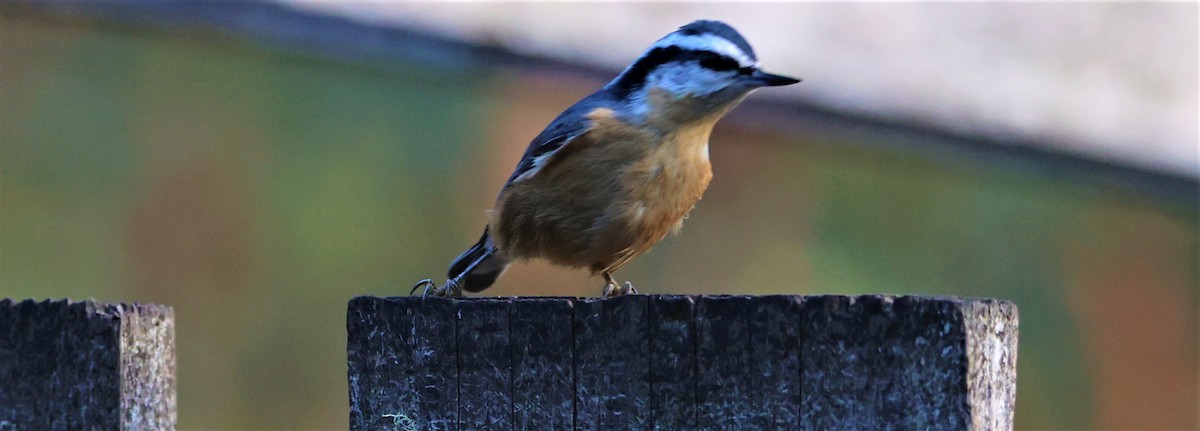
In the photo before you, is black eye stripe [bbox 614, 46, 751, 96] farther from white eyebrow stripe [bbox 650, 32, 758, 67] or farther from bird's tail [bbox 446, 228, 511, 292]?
bird's tail [bbox 446, 228, 511, 292]

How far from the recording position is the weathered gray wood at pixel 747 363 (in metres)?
1.71

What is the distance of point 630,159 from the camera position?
127 inches

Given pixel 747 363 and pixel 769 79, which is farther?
pixel 769 79

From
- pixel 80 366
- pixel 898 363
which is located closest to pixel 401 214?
pixel 80 366

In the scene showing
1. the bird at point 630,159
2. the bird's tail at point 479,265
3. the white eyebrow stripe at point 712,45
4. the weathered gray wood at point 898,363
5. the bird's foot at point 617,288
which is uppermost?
the white eyebrow stripe at point 712,45

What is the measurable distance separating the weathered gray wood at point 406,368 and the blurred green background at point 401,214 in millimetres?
3291

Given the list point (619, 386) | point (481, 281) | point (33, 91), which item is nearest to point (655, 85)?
point (481, 281)

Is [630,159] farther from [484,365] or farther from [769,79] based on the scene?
[484,365]

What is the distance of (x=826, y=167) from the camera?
566 centimetres

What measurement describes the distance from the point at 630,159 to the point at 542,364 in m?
1.45

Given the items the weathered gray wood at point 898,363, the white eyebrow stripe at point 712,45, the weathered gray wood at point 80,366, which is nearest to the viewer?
the weathered gray wood at point 898,363

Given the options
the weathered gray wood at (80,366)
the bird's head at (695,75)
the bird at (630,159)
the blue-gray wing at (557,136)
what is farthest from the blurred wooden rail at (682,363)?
the bird's head at (695,75)

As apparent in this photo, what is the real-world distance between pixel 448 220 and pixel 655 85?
216 cm

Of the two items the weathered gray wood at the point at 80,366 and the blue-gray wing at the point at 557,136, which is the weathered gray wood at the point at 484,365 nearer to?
the weathered gray wood at the point at 80,366
